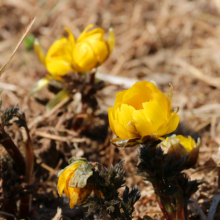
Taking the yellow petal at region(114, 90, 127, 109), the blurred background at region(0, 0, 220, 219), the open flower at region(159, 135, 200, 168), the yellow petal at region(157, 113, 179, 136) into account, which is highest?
the yellow petal at region(114, 90, 127, 109)

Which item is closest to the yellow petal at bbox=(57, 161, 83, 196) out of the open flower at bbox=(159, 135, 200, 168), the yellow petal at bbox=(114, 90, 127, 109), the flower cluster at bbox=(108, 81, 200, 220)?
the flower cluster at bbox=(108, 81, 200, 220)

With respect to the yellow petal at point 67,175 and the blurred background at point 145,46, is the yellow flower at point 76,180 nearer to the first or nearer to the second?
the yellow petal at point 67,175

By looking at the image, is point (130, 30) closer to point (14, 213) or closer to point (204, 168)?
point (204, 168)

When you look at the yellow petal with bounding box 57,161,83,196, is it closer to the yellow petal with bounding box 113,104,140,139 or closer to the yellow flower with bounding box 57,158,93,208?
the yellow flower with bounding box 57,158,93,208

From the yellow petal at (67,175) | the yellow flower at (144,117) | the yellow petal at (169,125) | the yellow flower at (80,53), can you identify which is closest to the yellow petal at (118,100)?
the yellow flower at (144,117)

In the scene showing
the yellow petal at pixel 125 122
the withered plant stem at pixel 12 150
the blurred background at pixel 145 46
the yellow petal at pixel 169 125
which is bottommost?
the blurred background at pixel 145 46

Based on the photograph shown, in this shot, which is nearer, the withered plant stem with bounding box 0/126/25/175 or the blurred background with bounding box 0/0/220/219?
the withered plant stem with bounding box 0/126/25/175

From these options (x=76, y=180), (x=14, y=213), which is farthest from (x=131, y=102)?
(x=14, y=213)
